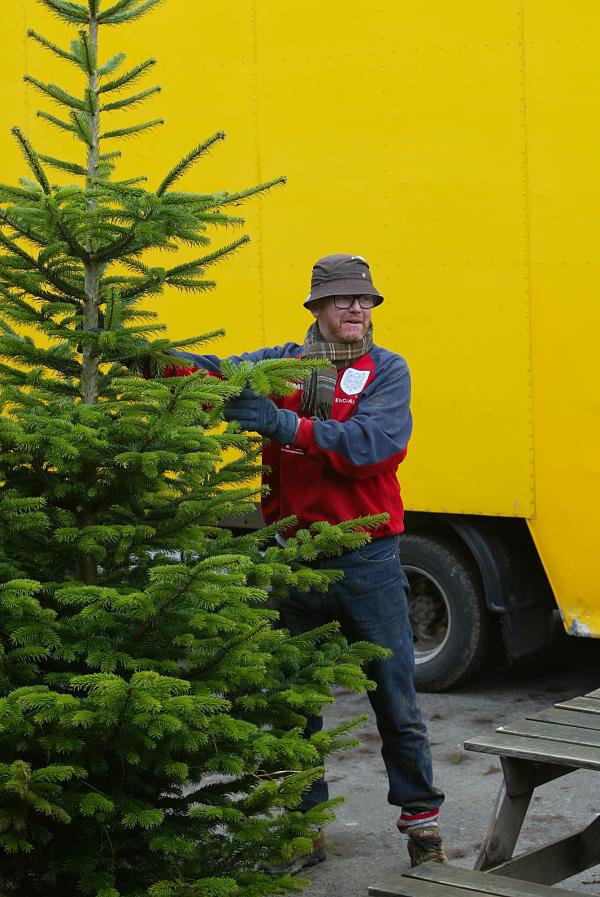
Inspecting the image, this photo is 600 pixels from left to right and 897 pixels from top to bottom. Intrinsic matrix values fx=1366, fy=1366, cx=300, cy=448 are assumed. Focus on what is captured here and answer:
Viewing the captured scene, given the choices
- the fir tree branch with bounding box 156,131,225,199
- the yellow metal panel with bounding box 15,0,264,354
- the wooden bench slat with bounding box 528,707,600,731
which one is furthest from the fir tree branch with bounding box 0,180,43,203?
the yellow metal panel with bounding box 15,0,264,354

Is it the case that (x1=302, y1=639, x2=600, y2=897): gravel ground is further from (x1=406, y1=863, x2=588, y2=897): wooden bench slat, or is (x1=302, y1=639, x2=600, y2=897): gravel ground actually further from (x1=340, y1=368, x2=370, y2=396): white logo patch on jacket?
(x1=340, y1=368, x2=370, y2=396): white logo patch on jacket

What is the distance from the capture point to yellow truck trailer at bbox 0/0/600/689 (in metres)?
6.36

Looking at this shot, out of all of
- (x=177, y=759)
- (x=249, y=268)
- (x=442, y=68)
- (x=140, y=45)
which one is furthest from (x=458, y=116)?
(x=177, y=759)

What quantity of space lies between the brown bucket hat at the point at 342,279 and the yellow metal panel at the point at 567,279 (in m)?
1.95

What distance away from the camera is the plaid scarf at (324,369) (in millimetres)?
4500

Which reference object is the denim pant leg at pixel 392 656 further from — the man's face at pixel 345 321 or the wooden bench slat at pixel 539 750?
the wooden bench slat at pixel 539 750

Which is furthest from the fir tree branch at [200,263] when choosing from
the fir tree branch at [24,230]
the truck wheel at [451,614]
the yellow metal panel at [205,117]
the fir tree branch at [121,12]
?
the truck wheel at [451,614]

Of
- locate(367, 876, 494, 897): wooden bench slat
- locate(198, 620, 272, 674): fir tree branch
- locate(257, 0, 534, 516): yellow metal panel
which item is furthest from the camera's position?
locate(257, 0, 534, 516): yellow metal panel

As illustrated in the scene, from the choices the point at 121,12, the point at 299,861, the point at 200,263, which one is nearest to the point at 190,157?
the point at 200,263

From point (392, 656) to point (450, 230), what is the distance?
2.74 metres

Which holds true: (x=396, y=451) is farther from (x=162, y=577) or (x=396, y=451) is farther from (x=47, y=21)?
(x=47, y=21)

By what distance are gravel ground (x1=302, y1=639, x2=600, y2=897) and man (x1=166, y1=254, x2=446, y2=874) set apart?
1.00 ft

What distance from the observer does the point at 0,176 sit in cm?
776

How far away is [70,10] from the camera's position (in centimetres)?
361
